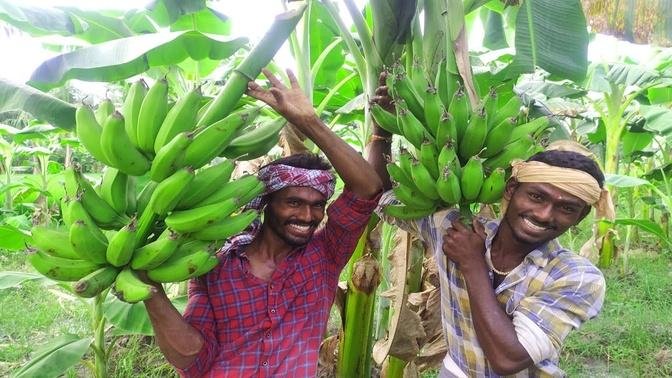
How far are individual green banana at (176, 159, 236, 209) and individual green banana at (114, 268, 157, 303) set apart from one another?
7.9 inches

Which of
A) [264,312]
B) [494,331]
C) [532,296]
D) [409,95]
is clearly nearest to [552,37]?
[409,95]

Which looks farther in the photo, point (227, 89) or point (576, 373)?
point (576, 373)

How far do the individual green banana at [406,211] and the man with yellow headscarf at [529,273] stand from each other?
94 mm

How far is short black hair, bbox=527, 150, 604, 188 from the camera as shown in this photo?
1.45m

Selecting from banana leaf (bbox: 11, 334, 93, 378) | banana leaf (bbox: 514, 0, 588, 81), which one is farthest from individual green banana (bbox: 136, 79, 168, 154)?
banana leaf (bbox: 11, 334, 93, 378)

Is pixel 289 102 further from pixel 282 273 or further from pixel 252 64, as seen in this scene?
pixel 282 273

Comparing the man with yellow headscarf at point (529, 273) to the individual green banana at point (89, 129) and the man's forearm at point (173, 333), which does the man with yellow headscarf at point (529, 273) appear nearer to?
the man's forearm at point (173, 333)

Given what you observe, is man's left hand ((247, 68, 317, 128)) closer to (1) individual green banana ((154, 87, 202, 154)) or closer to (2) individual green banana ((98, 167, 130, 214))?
(1) individual green banana ((154, 87, 202, 154))

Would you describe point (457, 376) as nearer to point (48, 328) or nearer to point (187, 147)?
point (187, 147)

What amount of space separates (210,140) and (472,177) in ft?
2.17

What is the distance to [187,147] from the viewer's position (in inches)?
46.7

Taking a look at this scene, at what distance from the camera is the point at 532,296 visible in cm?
150

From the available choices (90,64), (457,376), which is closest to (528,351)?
(457,376)

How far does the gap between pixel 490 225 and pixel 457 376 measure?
490mm
